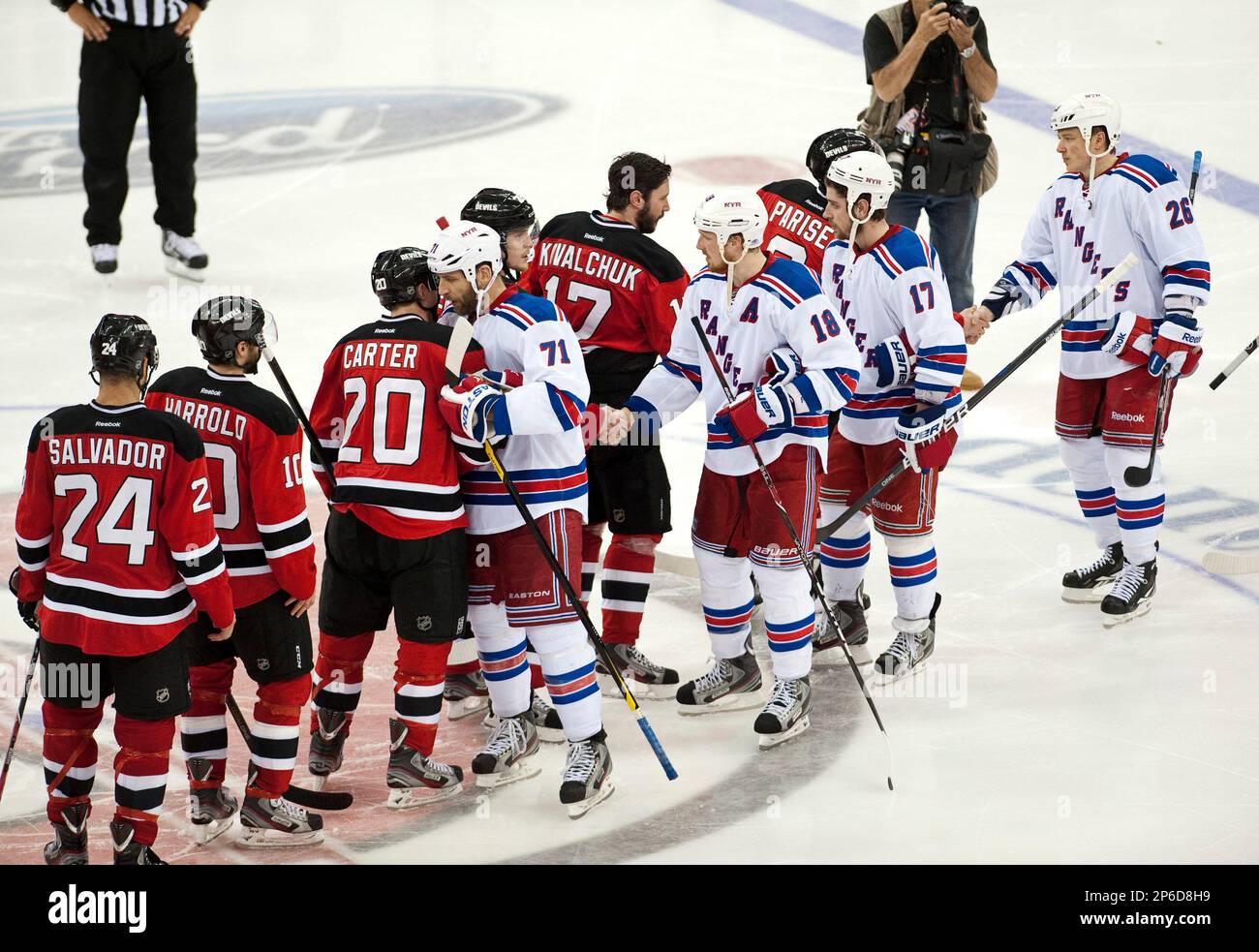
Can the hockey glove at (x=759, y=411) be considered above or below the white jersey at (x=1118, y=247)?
below

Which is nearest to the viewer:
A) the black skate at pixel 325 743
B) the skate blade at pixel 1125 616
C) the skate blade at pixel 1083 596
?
the black skate at pixel 325 743

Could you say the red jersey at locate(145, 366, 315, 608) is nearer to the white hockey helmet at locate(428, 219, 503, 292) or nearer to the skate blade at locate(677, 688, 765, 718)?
the white hockey helmet at locate(428, 219, 503, 292)

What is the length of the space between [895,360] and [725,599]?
0.80 metres

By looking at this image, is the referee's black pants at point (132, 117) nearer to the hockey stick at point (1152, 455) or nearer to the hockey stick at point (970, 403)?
the hockey stick at point (970, 403)

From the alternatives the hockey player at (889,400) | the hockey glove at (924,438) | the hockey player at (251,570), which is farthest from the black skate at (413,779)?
the hockey glove at (924,438)

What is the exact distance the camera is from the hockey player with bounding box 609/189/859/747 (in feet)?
14.1

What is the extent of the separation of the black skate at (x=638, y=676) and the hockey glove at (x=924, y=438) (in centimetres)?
91

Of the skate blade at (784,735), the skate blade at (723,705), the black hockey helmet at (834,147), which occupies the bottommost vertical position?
the skate blade at (723,705)

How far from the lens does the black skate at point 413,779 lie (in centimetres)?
406

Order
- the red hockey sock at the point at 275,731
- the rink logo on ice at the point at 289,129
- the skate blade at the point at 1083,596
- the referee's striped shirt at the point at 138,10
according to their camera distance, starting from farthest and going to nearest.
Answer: the rink logo on ice at the point at 289,129 → the referee's striped shirt at the point at 138,10 → the skate blade at the point at 1083,596 → the red hockey sock at the point at 275,731

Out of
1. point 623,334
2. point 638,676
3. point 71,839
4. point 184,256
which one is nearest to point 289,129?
point 184,256

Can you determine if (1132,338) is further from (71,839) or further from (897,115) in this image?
(71,839)

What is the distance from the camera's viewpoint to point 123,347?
353cm

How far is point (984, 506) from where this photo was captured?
609 cm
